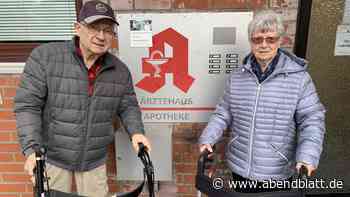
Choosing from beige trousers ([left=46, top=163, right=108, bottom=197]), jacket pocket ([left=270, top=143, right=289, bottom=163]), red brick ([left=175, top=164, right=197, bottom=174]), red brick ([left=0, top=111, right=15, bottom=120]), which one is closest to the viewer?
jacket pocket ([left=270, top=143, right=289, bottom=163])

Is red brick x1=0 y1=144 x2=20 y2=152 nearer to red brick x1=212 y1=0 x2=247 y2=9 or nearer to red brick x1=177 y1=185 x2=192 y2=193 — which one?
red brick x1=177 y1=185 x2=192 y2=193

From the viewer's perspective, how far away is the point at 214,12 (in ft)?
8.54

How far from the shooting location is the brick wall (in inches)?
102

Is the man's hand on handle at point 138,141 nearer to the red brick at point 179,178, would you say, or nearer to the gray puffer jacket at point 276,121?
the gray puffer jacket at point 276,121

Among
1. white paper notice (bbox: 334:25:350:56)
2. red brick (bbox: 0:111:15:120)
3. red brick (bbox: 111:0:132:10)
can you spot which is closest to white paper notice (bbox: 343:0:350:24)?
white paper notice (bbox: 334:25:350:56)

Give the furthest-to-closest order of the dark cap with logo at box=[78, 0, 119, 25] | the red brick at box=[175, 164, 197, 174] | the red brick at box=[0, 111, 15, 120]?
the red brick at box=[175, 164, 197, 174] → the red brick at box=[0, 111, 15, 120] → the dark cap with logo at box=[78, 0, 119, 25]

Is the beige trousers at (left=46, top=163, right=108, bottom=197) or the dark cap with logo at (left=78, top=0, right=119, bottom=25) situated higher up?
the dark cap with logo at (left=78, top=0, right=119, bottom=25)

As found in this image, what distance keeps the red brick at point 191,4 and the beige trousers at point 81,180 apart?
4.17 ft

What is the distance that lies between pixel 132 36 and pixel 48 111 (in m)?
0.87

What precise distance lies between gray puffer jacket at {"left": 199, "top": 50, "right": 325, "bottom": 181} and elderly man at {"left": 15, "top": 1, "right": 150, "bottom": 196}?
0.60 meters

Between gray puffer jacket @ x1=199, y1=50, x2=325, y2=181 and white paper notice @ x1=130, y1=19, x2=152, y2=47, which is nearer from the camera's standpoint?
gray puffer jacket @ x1=199, y1=50, x2=325, y2=181

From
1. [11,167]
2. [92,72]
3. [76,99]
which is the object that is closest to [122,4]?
[92,72]

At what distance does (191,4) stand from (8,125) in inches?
68.0

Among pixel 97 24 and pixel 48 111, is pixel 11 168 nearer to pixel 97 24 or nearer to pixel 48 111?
pixel 48 111
